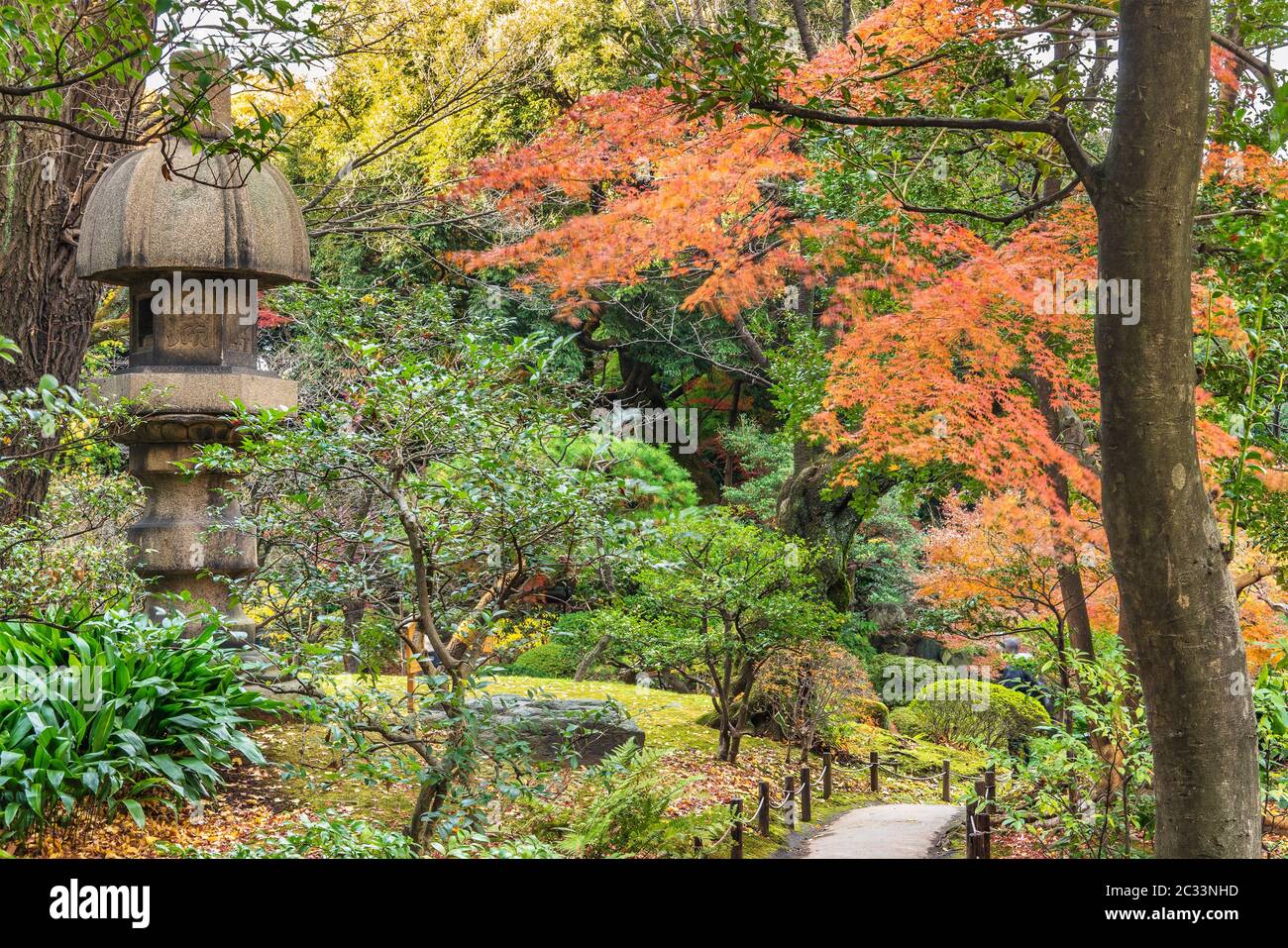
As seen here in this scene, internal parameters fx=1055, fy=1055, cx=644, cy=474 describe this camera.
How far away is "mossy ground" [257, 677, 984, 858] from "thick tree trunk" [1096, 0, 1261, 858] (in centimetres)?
260

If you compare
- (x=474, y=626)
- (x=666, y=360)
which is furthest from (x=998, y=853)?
(x=666, y=360)

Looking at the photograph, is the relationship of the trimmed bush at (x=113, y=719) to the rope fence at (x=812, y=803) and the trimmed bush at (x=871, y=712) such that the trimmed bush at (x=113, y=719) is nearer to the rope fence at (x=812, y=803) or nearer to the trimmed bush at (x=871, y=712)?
the rope fence at (x=812, y=803)

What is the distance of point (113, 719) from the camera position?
5.01 meters

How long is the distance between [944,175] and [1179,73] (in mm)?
4615

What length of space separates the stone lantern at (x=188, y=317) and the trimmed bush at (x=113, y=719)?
17.8 inches

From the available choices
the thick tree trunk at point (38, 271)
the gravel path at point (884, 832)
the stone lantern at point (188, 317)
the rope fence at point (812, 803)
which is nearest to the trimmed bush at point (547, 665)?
the rope fence at point (812, 803)

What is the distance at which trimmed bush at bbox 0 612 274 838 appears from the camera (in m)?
4.55

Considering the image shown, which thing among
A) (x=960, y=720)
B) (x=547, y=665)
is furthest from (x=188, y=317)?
(x=960, y=720)

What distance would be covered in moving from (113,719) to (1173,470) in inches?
184

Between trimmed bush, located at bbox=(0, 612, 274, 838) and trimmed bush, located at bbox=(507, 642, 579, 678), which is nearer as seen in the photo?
trimmed bush, located at bbox=(0, 612, 274, 838)

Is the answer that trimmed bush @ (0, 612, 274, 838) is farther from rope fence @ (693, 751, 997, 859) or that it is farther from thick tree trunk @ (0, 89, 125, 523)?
Result: rope fence @ (693, 751, 997, 859)

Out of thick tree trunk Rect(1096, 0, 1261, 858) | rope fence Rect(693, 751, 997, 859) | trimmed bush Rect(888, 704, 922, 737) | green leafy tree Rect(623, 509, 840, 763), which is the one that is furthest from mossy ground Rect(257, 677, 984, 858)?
thick tree trunk Rect(1096, 0, 1261, 858)

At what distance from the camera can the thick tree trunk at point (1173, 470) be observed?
8.64 ft
